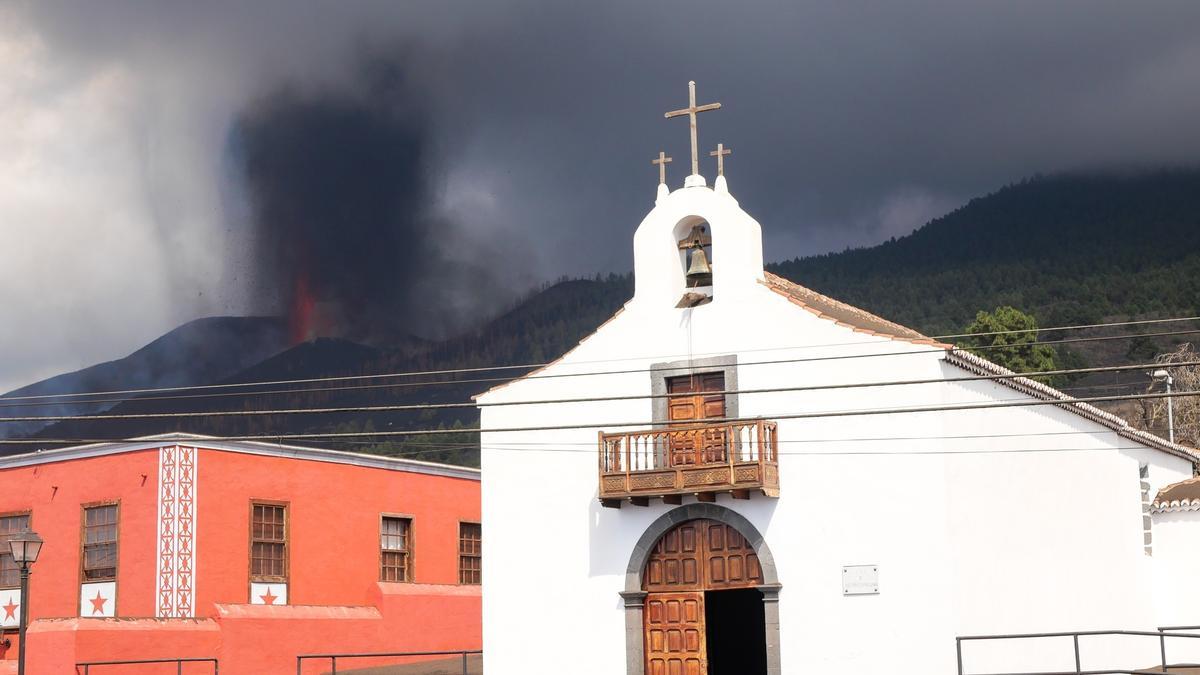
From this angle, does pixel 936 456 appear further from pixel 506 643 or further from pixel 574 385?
pixel 506 643

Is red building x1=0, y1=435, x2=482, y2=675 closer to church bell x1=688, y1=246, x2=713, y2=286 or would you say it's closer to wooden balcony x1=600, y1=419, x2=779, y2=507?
wooden balcony x1=600, y1=419, x2=779, y2=507

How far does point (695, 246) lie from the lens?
76.1 feet

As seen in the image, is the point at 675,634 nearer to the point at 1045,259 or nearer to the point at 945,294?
the point at 945,294

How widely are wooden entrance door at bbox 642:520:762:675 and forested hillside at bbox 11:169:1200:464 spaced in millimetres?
27621

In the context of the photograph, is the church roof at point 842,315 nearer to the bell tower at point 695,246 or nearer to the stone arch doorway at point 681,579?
the bell tower at point 695,246

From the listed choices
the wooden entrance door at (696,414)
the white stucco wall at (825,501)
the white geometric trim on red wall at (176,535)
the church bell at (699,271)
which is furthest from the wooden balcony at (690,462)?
the white geometric trim on red wall at (176,535)

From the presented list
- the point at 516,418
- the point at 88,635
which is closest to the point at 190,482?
the point at 88,635

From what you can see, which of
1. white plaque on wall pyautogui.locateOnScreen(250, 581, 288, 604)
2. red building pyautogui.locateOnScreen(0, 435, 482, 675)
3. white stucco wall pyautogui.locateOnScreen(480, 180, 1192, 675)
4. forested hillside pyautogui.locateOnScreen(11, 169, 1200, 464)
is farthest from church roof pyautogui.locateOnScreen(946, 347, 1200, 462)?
forested hillside pyautogui.locateOnScreen(11, 169, 1200, 464)

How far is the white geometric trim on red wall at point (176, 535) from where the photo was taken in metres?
25.7

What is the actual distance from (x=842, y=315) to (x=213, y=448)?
12042 millimetres

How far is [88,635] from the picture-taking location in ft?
77.6

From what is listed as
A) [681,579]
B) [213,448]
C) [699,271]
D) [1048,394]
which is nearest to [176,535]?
[213,448]

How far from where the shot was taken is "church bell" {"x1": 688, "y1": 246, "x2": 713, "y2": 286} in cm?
2277

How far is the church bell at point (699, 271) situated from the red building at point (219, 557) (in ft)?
26.6
